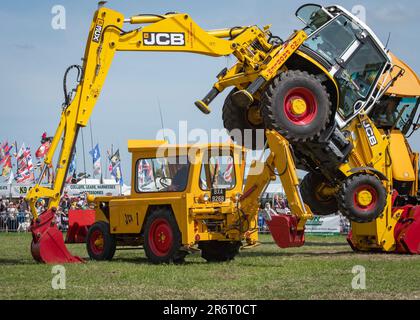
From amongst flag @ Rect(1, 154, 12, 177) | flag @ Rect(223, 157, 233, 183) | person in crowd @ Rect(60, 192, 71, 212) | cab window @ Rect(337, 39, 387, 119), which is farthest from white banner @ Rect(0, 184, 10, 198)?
cab window @ Rect(337, 39, 387, 119)

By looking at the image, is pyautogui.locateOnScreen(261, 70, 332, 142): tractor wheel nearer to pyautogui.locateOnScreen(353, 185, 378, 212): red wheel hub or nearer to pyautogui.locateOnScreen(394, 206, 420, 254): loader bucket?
pyautogui.locateOnScreen(353, 185, 378, 212): red wheel hub

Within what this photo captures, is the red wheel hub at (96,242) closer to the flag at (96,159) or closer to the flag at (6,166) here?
the flag at (96,159)

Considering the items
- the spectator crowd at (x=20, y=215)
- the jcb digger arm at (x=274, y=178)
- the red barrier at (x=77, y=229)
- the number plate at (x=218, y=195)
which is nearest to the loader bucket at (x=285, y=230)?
the jcb digger arm at (x=274, y=178)

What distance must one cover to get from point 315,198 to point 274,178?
4071 mm

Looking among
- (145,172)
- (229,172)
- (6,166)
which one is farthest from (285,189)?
(6,166)

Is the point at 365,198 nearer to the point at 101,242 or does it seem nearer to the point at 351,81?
the point at 351,81

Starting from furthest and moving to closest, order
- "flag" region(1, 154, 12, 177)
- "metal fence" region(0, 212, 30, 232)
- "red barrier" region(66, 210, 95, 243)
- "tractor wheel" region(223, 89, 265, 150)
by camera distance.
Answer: "flag" region(1, 154, 12, 177) < "metal fence" region(0, 212, 30, 232) < "red barrier" region(66, 210, 95, 243) < "tractor wheel" region(223, 89, 265, 150)

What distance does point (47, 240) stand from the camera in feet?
46.9

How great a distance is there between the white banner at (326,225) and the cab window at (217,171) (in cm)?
1506

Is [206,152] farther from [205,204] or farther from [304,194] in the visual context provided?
[304,194]

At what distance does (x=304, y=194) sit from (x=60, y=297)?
9.49 metres

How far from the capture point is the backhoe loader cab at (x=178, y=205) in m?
14.6

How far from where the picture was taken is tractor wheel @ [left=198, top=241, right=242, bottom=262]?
15586mm

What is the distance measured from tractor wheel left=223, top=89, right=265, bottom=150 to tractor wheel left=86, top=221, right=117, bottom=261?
10.6 ft
